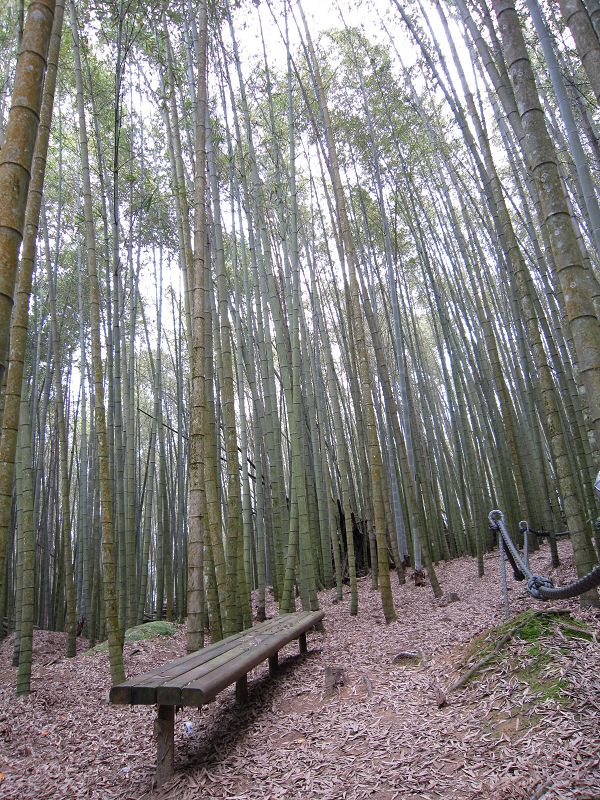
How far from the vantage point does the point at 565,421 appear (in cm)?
470

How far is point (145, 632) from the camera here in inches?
174

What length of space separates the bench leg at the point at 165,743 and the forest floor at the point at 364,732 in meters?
0.05

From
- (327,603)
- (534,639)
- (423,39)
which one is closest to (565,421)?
(327,603)

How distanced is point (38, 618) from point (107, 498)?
5.32 m

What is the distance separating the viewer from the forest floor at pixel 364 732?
4.29 feet

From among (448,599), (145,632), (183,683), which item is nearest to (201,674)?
(183,683)

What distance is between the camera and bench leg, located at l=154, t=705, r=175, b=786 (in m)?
1.59

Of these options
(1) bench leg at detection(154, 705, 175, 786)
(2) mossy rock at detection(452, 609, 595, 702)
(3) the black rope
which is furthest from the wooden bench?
(3) the black rope

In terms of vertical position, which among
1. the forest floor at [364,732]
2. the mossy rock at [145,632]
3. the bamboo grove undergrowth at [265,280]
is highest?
the bamboo grove undergrowth at [265,280]

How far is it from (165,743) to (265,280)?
3677mm

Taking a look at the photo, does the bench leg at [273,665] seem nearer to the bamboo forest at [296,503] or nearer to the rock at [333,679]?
the bamboo forest at [296,503]

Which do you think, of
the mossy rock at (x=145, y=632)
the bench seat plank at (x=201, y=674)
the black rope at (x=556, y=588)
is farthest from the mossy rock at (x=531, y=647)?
the mossy rock at (x=145, y=632)

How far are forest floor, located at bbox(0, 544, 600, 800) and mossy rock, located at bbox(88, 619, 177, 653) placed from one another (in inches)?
48.0

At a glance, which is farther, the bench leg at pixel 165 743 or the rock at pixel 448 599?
the rock at pixel 448 599
